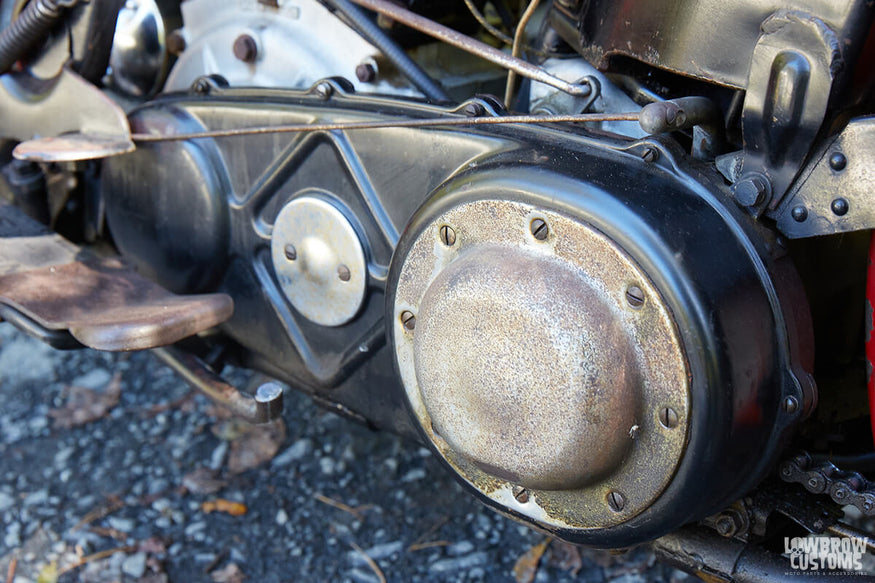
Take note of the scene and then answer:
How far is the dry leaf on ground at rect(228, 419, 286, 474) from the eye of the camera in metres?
1.90

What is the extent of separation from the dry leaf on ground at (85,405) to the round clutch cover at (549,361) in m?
1.21

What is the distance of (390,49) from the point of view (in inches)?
53.8

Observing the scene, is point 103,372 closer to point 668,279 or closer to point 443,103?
point 443,103

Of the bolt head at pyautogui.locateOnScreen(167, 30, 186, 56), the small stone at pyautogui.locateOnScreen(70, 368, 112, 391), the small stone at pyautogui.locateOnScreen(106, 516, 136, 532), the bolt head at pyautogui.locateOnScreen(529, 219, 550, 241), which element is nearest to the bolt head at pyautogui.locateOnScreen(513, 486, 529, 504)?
the bolt head at pyautogui.locateOnScreen(529, 219, 550, 241)

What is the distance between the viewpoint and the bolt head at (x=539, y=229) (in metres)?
1.00

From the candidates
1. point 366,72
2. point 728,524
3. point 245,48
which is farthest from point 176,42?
point 728,524

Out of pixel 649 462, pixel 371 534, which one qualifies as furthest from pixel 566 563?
pixel 649 462

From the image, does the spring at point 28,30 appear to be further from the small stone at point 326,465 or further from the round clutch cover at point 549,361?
the small stone at point 326,465

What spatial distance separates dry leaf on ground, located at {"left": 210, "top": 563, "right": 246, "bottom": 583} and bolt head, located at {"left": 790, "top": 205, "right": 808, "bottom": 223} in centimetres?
115

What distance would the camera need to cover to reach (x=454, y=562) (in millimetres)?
1638

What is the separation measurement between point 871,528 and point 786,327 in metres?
0.96

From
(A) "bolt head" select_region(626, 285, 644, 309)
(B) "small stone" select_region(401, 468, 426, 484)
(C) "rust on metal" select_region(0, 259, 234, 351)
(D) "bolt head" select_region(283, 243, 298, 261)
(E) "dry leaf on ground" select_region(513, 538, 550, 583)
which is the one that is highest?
(A) "bolt head" select_region(626, 285, 644, 309)

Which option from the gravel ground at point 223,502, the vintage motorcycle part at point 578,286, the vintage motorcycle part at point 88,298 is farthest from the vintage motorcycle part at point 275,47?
the gravel ground at point 223,502

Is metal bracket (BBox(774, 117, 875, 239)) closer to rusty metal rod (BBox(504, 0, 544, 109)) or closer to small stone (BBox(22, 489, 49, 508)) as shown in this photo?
rusty metal rod (BBox(504, 0, 544, 109))
